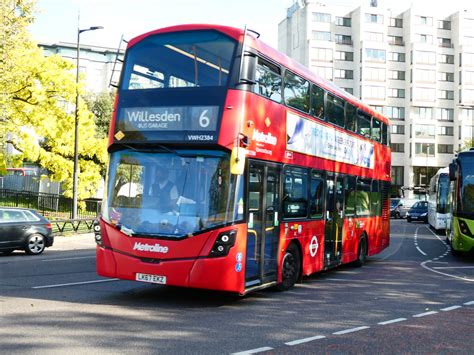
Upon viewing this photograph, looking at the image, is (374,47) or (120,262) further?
(374,47)

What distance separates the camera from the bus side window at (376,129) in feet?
56.0

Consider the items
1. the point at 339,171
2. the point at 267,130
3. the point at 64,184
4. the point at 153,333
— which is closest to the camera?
the point at 153,333

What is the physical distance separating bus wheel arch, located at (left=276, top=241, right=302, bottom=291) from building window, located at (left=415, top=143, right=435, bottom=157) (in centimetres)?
7429

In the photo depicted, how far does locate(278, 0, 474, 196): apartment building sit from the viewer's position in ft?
270

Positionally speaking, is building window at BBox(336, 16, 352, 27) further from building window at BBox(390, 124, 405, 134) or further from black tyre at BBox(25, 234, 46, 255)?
black tyre at BBox(25, 234, 46, 255)

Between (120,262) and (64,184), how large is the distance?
24.9 metres

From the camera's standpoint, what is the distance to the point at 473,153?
18562 millimetres

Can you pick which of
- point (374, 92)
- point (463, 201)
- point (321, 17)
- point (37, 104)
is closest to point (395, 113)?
point (374, 92)

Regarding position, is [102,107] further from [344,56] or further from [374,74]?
[374,74]

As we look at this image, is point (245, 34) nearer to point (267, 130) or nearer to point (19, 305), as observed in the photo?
point (267, 130)

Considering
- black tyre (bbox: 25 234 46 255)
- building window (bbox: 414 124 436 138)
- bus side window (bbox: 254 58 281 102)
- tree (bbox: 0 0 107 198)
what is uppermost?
building window (bbox: 414 124 436 138)

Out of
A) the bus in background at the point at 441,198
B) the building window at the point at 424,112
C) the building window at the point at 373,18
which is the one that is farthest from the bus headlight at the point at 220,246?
the building window at the point at 373,18

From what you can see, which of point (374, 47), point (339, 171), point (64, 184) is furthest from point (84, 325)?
point (374, 47)

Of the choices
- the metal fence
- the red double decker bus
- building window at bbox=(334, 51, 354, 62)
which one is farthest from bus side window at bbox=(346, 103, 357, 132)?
building window at bbox=(334, 51, 354, 62)
